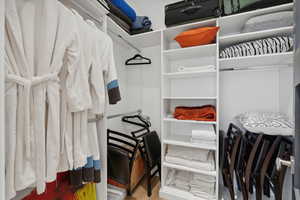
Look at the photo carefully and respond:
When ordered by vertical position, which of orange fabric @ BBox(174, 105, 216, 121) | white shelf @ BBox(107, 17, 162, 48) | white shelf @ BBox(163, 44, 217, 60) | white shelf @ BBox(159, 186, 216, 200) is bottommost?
white shelf @ BBox(159, 186, 216, 200)

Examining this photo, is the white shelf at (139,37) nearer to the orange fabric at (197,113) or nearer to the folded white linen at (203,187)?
the orange fabric at (197,113)

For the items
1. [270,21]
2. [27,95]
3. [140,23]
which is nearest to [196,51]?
[270,21]

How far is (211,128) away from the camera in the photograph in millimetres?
1437

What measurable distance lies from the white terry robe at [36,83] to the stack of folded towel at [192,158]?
1.14 meters

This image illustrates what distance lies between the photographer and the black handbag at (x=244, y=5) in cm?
113

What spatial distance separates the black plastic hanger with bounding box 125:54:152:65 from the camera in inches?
75.6

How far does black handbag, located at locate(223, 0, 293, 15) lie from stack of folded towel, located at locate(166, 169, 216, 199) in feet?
5.47

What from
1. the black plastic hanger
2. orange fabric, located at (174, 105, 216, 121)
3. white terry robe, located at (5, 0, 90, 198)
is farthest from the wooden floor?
the black plastic hanger

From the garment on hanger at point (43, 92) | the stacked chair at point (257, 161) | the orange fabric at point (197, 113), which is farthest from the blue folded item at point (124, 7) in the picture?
the stacked chair at point (257, 161)

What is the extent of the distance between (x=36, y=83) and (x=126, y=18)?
1.29 meters

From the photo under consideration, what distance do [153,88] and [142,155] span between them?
941mm

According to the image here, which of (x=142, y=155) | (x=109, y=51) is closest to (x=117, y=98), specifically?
(x=109, y=51)

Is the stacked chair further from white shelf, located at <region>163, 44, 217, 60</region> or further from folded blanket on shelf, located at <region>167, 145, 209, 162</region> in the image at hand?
white shelf, located at <region>163, 44, 217, 60</region>

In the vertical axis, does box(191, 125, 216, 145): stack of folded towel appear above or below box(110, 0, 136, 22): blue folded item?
below
